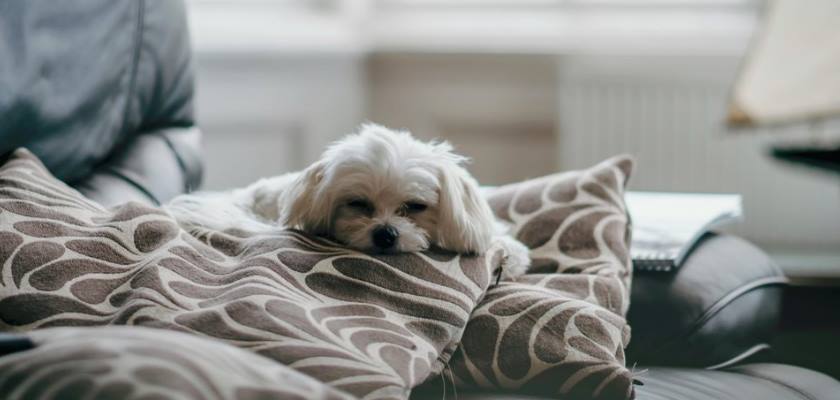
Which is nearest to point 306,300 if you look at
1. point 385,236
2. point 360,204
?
point 385,236

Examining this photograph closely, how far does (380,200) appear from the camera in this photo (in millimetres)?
1680

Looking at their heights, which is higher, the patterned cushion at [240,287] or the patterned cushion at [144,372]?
the patterned cushion at [144,372]

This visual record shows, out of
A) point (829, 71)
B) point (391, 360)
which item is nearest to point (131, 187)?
point (391, 360)

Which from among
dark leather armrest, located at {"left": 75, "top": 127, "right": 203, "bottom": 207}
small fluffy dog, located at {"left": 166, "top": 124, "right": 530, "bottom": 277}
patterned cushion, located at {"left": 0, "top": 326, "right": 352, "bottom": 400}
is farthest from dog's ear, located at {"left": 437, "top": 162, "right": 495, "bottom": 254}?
patterned cushion, located at {"left": 0, "top": 326, "right": 352, "bottom": 400}

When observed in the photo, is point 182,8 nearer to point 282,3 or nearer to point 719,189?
point 282,3

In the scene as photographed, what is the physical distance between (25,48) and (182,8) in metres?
0.54

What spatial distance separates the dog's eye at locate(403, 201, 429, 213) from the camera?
1.68m

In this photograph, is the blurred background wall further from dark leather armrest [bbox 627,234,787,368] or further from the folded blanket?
the folded blanket

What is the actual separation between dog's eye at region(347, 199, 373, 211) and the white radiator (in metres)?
1.99

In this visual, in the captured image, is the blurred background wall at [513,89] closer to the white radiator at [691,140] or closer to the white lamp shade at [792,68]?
the white radiator at [691,140]

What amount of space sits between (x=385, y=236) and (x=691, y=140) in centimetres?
218

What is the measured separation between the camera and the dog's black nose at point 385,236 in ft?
4.98

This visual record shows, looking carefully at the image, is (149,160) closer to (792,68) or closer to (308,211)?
(308,211)

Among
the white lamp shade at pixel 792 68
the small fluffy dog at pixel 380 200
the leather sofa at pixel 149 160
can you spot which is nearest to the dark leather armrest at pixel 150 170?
the leather sofa at pixel 149 160
